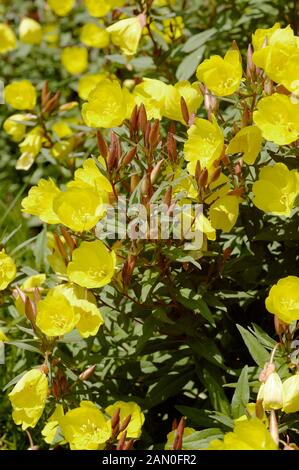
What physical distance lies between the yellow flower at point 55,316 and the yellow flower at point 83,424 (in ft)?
0.71

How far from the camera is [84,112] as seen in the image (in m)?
2.11

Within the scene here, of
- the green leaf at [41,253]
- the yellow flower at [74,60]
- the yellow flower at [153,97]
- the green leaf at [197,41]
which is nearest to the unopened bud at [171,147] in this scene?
the yellow flower at [153,97]

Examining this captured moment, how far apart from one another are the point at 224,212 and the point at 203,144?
200 millimetres

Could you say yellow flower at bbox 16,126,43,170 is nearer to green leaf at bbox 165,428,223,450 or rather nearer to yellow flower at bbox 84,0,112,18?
yellow flower at bbox 84,0,112,18

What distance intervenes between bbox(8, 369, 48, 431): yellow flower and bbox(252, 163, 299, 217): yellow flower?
781 millimetres

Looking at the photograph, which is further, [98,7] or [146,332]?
[98,7]

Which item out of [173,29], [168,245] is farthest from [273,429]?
[173,29]

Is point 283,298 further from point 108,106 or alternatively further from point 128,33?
point 128,33

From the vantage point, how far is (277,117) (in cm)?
183

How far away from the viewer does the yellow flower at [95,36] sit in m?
3.26

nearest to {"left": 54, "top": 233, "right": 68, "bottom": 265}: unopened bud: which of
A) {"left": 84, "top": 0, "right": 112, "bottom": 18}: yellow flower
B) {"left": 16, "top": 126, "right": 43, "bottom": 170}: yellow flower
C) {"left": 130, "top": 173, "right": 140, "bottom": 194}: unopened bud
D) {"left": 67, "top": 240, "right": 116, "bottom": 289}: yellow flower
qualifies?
{"left": 67, "top": 240, "right": 116, "bottom": 289}: yellow flower

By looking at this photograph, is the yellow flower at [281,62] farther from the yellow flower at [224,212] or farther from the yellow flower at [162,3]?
the yellow flower at [162,3]

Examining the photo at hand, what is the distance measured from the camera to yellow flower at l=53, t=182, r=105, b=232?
1884mm
